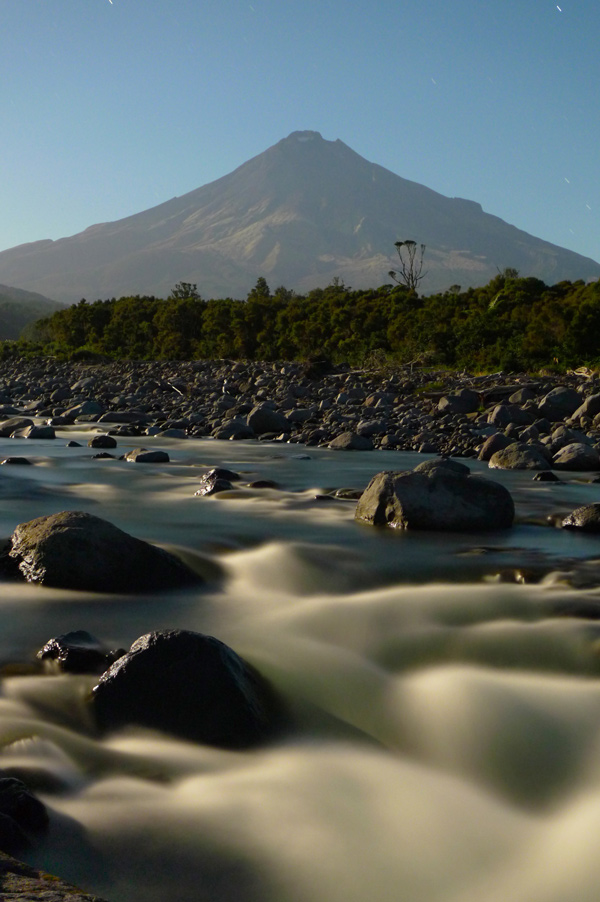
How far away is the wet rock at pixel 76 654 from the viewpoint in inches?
154

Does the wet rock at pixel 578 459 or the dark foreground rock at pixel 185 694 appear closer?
the dark foreground rock at pixel 185 694

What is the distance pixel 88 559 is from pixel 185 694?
202 cm

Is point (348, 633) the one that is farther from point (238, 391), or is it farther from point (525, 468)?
point (238, 391)

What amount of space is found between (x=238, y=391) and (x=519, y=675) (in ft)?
73.7

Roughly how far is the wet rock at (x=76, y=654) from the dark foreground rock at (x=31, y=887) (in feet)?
5.76

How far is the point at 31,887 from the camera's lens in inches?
79.0

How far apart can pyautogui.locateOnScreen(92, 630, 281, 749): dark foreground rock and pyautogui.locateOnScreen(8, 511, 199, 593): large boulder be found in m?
1.61

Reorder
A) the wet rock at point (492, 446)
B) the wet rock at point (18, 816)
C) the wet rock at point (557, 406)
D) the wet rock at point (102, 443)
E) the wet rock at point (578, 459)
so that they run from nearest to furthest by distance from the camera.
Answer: the wet rock at point (18, 816) → the wet rock at point (578, 459) → the wet rock at point (492, 446) → the wet rock at point (102, 443) → the wet rock at point (557, 406)

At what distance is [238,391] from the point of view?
2603 centimetres

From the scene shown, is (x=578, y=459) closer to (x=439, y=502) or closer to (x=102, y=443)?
(x=439, y=502)

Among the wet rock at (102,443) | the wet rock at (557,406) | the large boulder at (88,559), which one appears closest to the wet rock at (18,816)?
the large boulder at (88,559)

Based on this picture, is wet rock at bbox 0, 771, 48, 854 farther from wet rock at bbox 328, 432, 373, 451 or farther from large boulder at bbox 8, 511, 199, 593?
wet rock at bbox 328, 432, 373, 451

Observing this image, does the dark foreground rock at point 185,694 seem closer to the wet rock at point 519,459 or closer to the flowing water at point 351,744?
the flowing water at point 351,744

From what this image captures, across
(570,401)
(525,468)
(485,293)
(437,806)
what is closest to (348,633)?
(437,806)
